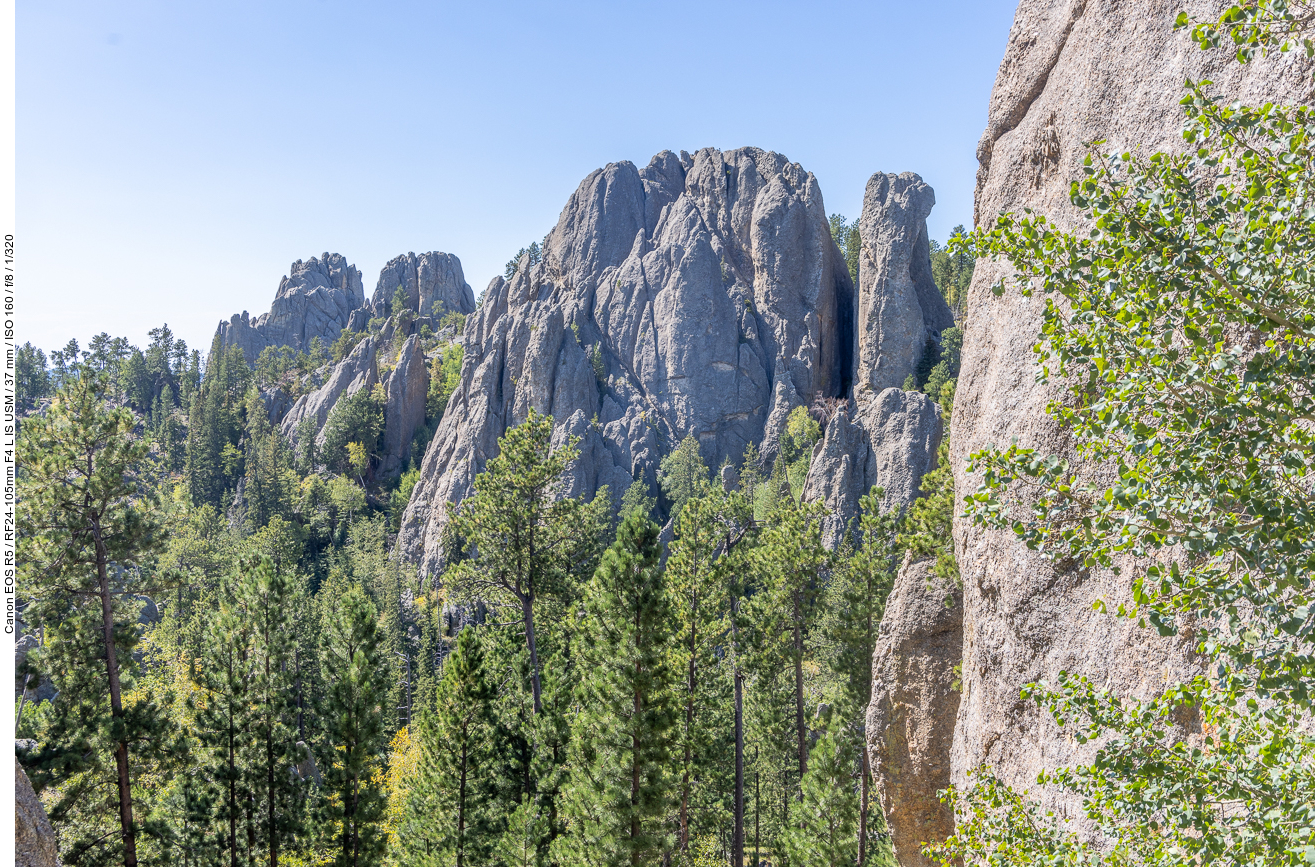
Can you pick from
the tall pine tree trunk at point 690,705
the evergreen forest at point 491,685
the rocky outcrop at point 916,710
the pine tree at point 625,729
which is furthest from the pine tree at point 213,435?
the rocky outcrop at point 916,710

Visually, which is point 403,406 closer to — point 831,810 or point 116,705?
point 116,705

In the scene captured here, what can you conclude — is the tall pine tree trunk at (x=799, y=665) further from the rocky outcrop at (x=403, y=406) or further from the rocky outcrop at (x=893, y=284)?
the rocky outcrop at (x=403, y=406)

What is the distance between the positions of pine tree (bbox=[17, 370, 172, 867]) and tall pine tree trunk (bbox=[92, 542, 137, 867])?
23mm

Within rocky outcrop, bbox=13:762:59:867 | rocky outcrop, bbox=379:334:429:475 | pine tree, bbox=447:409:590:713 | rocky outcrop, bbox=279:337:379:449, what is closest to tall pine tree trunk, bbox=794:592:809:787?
pine tree, bbox=447:409:590:713

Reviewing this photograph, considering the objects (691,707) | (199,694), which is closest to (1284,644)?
(691,707)

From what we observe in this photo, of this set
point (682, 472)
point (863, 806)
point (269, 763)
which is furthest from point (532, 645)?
point (682, 472)

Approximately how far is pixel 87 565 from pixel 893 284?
60.2m

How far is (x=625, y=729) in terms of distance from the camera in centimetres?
1565

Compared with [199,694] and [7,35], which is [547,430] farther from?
[7,35]

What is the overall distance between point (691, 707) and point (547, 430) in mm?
8319

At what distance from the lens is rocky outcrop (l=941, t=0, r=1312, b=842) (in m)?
6.86

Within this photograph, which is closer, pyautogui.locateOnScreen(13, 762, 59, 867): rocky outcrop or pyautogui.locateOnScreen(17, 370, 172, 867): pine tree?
pyautogui.locateOnScreen(13, 762, 59, 867): rocky outcrop

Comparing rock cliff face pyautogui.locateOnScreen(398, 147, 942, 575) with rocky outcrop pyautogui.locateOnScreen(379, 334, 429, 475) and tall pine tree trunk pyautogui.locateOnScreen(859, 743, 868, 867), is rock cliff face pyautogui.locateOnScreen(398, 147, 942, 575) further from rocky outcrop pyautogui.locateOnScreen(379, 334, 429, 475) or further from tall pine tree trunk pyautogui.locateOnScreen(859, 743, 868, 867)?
tall pine tree trunk pyautogui.locateOnScreen(859, 743, 868, 867)

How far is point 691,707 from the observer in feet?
63.6
